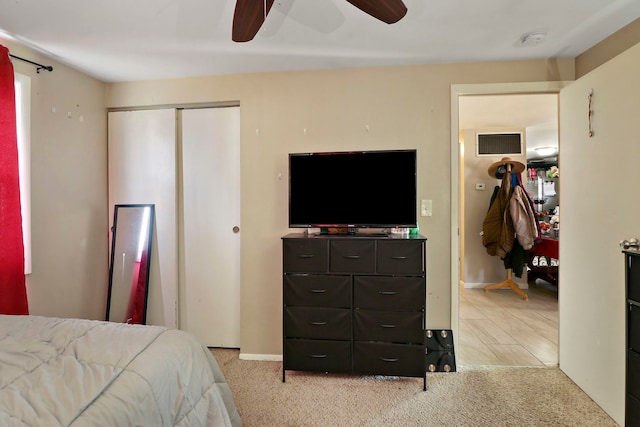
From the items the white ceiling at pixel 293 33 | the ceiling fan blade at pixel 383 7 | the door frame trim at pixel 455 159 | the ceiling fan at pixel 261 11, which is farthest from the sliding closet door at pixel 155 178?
the door frame trim at pixel 455 159

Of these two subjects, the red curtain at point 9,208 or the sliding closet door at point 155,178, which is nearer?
the red curtain at point 9,208

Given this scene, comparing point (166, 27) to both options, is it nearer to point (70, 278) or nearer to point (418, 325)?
point (70, 278)

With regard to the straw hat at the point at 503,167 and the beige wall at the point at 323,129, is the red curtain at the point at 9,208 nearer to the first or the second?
the beige wall at the point at 323,129

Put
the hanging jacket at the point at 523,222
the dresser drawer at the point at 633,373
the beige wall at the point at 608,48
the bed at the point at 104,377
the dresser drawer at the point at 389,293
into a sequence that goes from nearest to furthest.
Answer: the bed at the point at 104,377 < the dresser drawer at the point at 633,373 < the beige wall at the point at 608,48 < the dresser drawer at the point at 389,293 < the hanging jacket at the point at 523,222

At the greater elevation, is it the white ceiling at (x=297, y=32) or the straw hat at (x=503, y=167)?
the white ceiling at (x=297, y=32)

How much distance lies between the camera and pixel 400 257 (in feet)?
6.98

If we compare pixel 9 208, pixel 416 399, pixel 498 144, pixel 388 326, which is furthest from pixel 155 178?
pixel 498 144

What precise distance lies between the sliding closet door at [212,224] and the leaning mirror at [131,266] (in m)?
0.32

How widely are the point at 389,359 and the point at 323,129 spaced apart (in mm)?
1809

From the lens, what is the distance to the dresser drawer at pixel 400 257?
211cm

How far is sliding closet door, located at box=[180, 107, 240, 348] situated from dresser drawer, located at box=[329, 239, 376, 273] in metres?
1.00

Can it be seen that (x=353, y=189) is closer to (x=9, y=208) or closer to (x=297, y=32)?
(x=297, y=32)

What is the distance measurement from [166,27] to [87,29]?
0.51m

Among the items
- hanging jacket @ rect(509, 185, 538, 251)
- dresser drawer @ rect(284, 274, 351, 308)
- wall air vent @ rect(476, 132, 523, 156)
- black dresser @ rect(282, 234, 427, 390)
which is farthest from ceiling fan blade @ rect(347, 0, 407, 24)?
wall air vent @ rect(476, 132, 523, 156)
